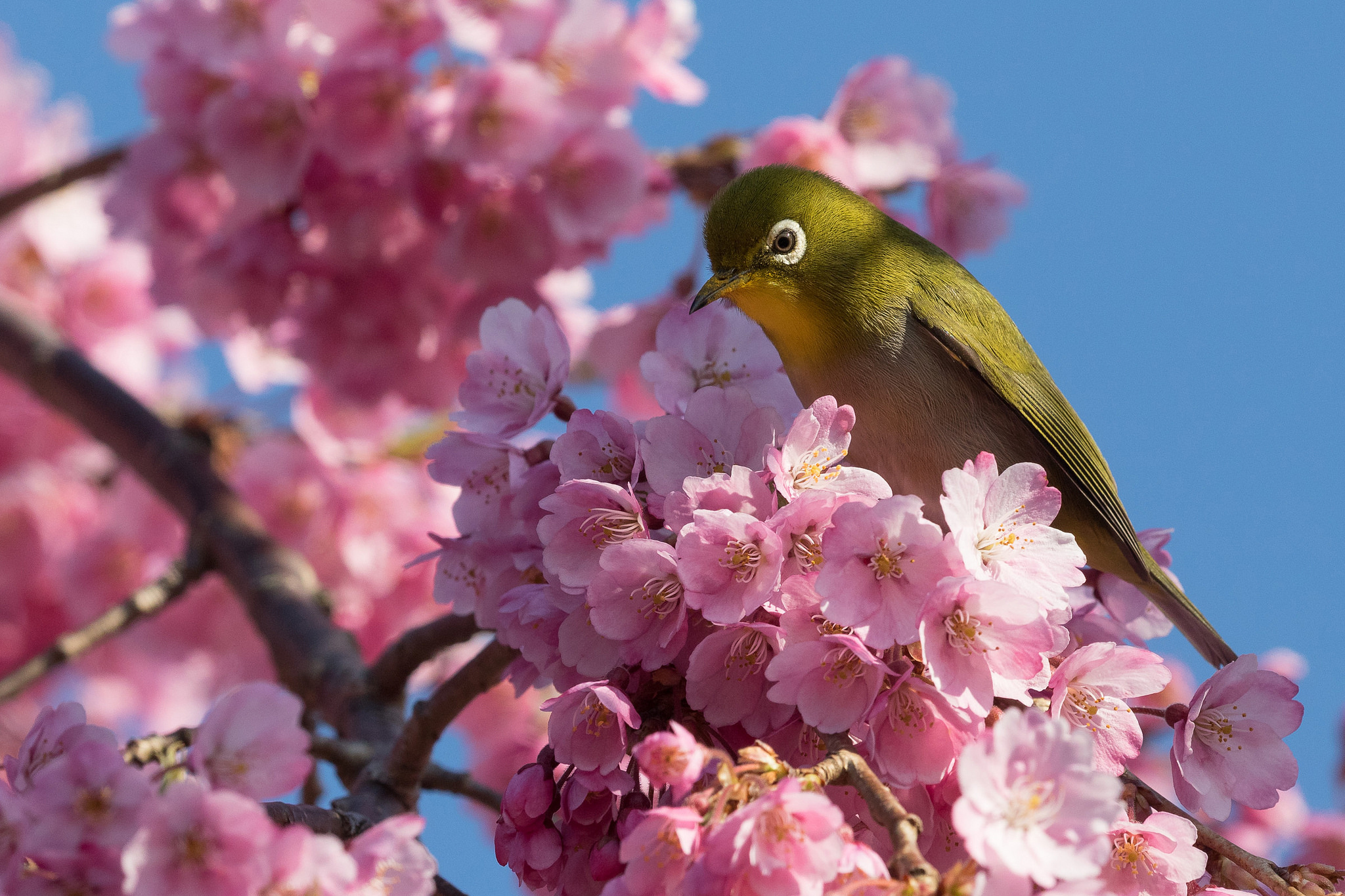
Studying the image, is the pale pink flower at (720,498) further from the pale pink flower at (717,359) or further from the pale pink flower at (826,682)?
the pale pink flower at (717,359)

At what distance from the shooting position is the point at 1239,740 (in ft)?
4.87

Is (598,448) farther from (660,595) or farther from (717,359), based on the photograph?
(717,359)

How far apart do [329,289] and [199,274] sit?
0.38 meters

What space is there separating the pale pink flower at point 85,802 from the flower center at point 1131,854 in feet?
3.39

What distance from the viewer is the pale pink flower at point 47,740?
1.26m

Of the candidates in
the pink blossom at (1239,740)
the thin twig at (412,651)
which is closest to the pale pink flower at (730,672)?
the pink blossom at (1239,740)

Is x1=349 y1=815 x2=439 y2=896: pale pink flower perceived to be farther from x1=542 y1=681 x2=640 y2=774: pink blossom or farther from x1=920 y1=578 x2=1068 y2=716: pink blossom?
x1=920 y1=578 x2=1068 y2=716: pink blossom

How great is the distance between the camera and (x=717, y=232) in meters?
2.27

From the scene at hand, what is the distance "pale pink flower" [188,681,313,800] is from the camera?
1.25m

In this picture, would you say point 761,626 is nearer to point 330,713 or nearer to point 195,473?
point 330,713

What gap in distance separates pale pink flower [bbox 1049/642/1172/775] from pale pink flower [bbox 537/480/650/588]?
0.54 meters

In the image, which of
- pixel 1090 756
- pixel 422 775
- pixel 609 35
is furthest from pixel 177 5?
pixel 1090 756

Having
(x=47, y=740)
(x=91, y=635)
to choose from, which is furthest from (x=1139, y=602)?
(x=91, y=635)

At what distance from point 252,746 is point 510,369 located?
686mm
